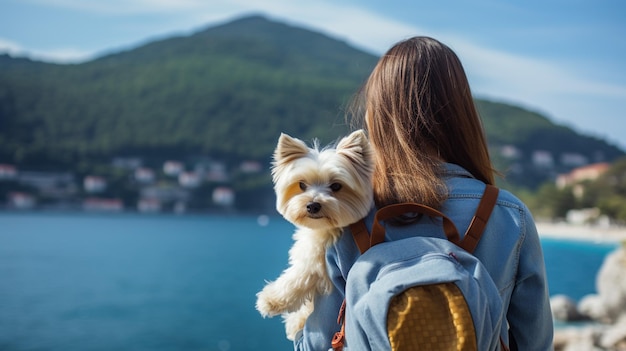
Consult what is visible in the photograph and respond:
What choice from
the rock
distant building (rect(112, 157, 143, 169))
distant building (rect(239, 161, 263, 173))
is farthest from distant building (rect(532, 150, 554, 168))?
the rock

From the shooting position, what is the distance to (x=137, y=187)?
320 feet

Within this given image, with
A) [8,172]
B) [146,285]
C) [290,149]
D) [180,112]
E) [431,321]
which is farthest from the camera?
[180,112]

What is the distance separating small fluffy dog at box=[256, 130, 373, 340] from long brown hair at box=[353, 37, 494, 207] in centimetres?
8

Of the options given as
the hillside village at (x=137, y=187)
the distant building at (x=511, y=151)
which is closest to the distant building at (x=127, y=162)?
the hillside village at (x=137, y=187)

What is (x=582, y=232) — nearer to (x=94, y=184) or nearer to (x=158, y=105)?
(x=94, y=184)

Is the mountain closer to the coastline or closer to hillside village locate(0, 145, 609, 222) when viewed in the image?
hillside village locate(0, 145, 609, 222)

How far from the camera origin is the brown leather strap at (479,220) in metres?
1.53

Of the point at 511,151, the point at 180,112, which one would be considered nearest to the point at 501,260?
the point at 180,112

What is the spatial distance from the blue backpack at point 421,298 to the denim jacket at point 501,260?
91 mm

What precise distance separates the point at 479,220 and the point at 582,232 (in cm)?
6706

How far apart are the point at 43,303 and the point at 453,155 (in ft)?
120

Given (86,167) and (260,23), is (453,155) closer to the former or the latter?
(86,167)

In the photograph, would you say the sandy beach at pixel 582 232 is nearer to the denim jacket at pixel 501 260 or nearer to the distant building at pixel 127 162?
the denim jacket at pixel 501 260

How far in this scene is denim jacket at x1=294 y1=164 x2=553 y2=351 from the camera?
5.17 ft
